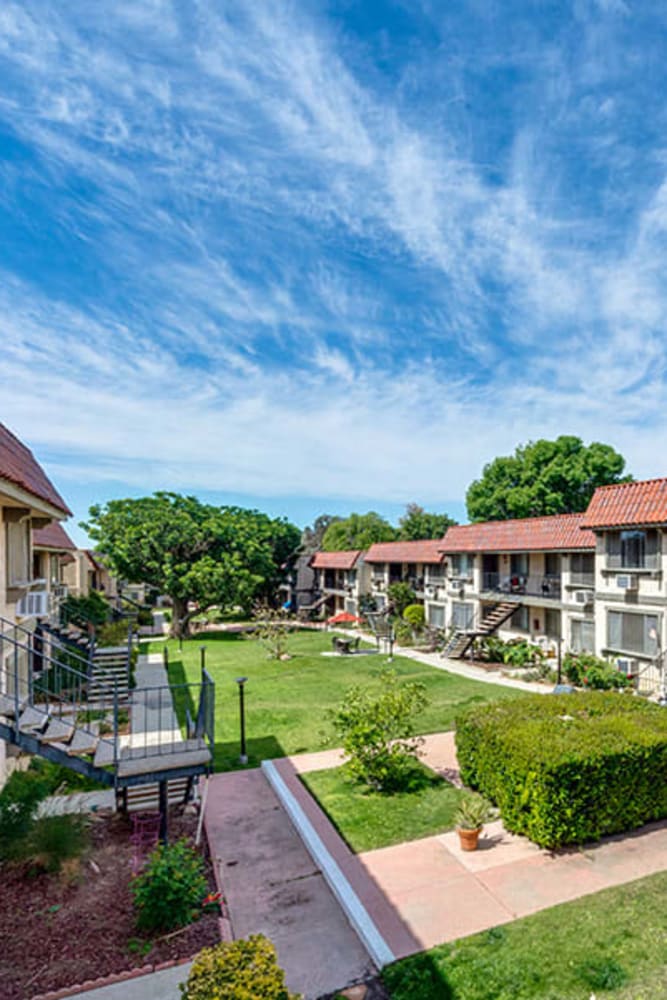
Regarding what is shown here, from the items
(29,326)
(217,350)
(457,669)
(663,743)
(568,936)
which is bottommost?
(457,669)

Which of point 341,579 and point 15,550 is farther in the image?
point 341,579

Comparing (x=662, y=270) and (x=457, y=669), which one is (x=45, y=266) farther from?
(x=457, y=669)

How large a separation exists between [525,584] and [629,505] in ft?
27.4

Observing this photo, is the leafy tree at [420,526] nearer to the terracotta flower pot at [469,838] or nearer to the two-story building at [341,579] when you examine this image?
the two-story building at [341,579]

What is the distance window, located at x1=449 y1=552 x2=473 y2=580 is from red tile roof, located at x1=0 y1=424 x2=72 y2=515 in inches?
832

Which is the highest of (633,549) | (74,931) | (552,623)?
(633,549)

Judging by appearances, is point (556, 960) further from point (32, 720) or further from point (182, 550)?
point (182, 550)

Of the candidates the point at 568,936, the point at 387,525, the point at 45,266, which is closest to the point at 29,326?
the point at 45,266

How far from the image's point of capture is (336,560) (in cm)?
4416

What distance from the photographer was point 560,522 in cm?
2402

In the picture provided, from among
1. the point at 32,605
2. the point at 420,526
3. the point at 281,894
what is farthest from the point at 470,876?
the point at 420,526

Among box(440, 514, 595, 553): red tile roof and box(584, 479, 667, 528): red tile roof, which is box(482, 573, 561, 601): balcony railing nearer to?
box(440, 514, 595, 553): red tile roof

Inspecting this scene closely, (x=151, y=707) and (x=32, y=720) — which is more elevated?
(x=32, y=720)

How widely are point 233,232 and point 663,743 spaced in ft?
47.0
